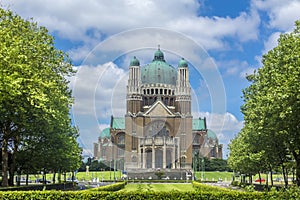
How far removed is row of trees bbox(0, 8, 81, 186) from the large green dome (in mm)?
79966

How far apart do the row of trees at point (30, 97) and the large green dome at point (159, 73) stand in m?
80.0

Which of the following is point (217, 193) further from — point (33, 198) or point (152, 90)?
point (152, 90)

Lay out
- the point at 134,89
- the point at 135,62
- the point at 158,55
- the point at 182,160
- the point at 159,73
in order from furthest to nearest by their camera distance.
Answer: the point at 158,55
the point at 159,73
the point at 135,62
the point at 134,89
the point at 182,160

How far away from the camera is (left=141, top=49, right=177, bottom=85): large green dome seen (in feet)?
417

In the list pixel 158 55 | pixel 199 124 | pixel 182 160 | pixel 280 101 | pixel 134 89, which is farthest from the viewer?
pixel 199 124

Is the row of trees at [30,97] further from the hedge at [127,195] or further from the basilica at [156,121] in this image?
the basilica at [156,121]

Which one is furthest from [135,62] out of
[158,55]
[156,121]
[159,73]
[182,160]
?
[182,160]

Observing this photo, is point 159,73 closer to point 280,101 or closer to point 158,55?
point 158,55

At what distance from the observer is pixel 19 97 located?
27.8 m

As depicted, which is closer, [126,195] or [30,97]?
[126,195]

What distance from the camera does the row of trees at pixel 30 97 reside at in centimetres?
2573

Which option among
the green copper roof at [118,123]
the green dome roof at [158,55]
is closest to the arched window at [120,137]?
the green copper roof at [118,123]

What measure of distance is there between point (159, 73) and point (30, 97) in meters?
101

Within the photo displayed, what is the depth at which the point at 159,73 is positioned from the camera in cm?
12744
